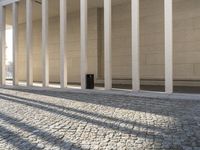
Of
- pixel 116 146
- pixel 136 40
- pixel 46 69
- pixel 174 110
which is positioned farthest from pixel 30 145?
pixel 46 69

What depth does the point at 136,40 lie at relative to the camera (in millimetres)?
11164

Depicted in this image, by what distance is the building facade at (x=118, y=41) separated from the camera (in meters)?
12.1

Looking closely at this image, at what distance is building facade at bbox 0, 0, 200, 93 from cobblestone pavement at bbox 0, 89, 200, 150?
12.5 ft

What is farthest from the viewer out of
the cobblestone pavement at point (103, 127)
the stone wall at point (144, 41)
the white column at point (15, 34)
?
the white column at point (15, 34)

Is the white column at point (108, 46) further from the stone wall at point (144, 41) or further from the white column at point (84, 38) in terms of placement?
the stone wall at point (144, 41)

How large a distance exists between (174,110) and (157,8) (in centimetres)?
997

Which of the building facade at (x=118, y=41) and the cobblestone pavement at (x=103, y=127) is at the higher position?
the building facade at (x=118, y=41)

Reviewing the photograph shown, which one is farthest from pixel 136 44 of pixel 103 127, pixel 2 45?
pixel 2 45

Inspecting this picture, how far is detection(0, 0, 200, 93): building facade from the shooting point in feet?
39.7

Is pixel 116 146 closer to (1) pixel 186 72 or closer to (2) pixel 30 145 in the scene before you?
(2) pixel 30 145

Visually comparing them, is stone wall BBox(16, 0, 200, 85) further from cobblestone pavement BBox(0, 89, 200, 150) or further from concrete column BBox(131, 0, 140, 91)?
cobblestone pavement BBox(0, 89, 200, 150)

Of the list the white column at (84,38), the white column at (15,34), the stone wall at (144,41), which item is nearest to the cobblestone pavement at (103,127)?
the white column at (84,38)

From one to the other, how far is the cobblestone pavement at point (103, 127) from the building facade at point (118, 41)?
3797mm

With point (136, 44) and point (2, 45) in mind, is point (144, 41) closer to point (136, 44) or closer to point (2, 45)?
point (136, 44)
